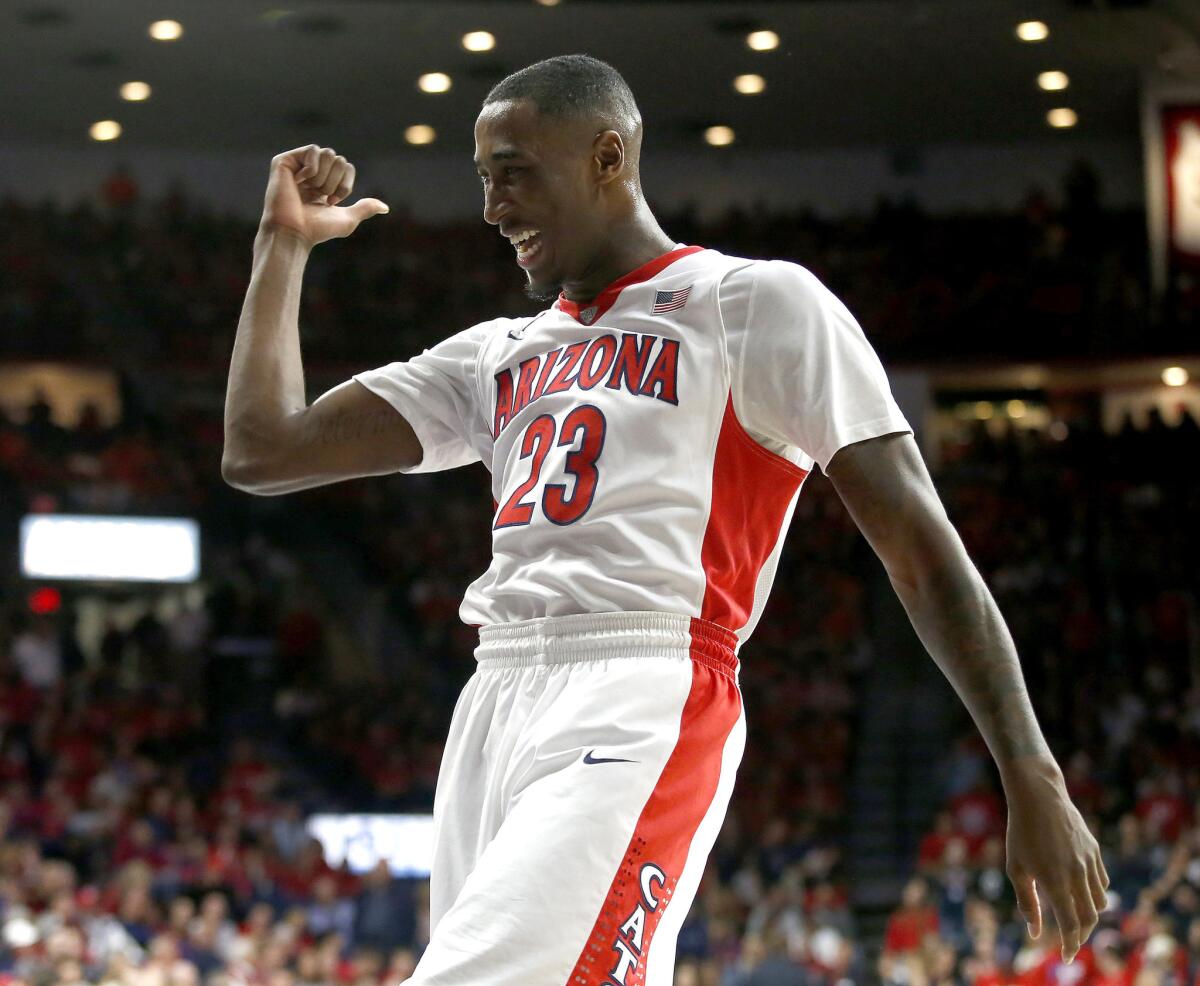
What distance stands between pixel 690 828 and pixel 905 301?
53.3 ft

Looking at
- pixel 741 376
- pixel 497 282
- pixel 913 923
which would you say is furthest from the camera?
pixel 497 282

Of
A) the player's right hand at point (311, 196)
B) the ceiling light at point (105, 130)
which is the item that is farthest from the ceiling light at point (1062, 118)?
the player's right hand at point (311, 196)

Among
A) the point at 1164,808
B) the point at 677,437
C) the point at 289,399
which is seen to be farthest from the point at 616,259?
the point at 1164,808

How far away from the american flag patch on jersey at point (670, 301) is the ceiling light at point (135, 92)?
51.5ft

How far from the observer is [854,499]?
8.20 ft

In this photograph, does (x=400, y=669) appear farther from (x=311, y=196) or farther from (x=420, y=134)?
(x=311, y=196)

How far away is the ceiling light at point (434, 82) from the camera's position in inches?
671

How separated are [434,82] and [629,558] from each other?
1530cm

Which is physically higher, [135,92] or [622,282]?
[622,282]

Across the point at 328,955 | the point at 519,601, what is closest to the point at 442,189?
the point at 328,955

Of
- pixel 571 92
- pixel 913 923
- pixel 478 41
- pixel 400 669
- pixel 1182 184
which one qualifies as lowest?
pixel 400 669

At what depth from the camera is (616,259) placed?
111 inches

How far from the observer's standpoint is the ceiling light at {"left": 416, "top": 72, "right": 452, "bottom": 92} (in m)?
17.0

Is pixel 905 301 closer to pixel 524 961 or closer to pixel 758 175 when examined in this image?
pixel 758 175
